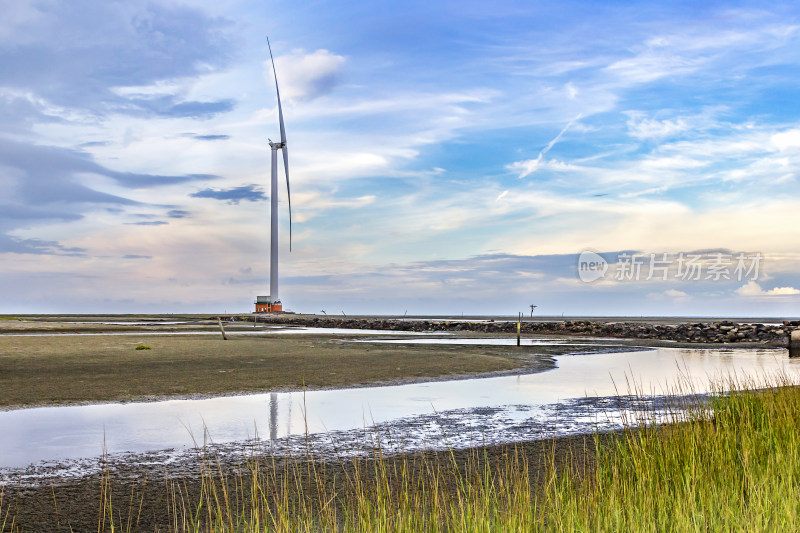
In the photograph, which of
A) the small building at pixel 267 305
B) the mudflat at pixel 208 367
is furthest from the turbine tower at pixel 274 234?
the mudflat at pixel 208 367

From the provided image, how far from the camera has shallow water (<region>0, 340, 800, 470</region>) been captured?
1328 centimetres

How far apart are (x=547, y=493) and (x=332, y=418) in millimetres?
9518

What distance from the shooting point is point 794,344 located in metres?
37.3

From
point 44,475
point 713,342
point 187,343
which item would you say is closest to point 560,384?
point 44,475

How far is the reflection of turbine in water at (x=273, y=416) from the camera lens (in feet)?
46.5

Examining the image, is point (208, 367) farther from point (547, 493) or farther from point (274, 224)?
point (274, 224)

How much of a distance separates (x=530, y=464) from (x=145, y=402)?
12.1 meters

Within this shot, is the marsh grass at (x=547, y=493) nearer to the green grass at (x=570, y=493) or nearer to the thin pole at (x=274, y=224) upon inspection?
the green grass at (x=570, y=493)

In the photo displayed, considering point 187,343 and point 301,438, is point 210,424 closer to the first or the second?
point 301,438

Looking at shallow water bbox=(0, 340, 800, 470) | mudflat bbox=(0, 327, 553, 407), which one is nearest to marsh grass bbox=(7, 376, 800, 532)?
shallow water bbox=(0, 340, 800, 470)

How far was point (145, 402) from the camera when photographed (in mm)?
19156

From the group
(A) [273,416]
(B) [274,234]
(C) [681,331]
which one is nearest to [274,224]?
(B) [274,234]

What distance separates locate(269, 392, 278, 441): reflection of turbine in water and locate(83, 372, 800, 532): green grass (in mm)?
2485

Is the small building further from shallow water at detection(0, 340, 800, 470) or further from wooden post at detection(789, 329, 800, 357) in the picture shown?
shallow water at detection(0, 340, 800, 470)
